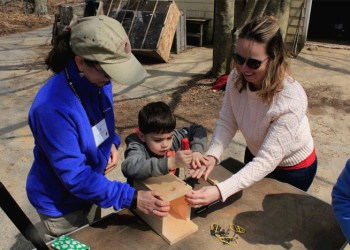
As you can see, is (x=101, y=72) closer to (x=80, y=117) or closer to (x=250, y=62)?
(x=80, y=117)

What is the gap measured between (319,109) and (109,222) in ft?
15.2

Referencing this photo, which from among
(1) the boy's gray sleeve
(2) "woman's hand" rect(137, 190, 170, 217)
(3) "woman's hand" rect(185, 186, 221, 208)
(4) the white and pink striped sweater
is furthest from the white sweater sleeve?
(2) "woman's hand" rect(137, 190, 170, 217)

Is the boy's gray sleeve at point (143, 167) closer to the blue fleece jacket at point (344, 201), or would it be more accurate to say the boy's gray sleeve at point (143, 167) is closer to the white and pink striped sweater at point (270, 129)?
the white and pink striped sweater at point (270, 129)

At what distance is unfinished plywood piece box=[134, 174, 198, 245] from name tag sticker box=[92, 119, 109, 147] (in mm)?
270

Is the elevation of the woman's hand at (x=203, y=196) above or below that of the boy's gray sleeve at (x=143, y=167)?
below

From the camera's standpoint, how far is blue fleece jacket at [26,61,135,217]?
1400 millimetres

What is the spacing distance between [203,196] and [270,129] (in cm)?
51

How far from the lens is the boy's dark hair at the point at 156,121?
6.37 feet

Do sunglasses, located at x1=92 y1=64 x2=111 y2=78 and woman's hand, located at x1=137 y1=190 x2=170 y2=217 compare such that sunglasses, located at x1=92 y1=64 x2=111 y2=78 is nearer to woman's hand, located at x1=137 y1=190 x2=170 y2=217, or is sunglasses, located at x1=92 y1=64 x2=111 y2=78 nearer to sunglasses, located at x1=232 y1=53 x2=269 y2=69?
woman's hand, located at x1=137 y1=190 x2=170 y2=217

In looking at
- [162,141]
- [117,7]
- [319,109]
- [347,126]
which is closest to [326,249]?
[162,141]

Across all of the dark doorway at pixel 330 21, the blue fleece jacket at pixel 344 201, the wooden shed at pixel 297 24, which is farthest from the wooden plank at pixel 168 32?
the blue fleece jacket at pixel 344 201

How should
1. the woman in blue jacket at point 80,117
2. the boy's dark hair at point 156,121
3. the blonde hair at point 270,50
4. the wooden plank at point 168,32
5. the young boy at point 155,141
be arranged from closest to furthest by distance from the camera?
the woman in blue jacket at point 80,117
the blonde hair at point 270,50
the young boy at point 155,141
the boy's dark hair at point 156,121
the wooden plank at point 168,32

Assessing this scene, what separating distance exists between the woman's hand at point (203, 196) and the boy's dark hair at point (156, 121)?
17.7 inches

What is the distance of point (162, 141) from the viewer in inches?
77.8
